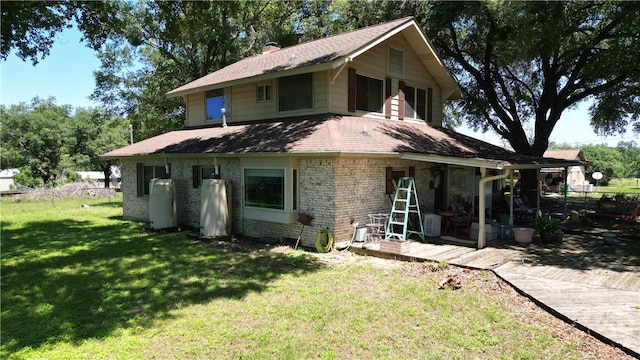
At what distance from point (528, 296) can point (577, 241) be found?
6.21 m

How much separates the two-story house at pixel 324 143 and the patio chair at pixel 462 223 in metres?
1.18

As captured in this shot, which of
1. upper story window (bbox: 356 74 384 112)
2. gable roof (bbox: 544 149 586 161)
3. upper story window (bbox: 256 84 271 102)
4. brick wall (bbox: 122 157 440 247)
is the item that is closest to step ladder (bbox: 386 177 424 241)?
brick wall (bbox: 122 157 440 247)

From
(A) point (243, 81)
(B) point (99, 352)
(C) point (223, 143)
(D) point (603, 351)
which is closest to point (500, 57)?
(A) point (243, 81)

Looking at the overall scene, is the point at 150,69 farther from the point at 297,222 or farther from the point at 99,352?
the point at 99,352

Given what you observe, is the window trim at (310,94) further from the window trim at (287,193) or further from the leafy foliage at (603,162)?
the leafy foliage at (603,162)

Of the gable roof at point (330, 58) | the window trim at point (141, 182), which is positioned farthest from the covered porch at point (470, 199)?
the window trim at point (141, 182)

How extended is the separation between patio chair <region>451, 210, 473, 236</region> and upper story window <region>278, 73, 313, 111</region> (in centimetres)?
575

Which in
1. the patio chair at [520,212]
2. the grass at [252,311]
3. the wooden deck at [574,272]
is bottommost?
the grass at [252,311]

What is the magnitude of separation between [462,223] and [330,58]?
637 centimetres

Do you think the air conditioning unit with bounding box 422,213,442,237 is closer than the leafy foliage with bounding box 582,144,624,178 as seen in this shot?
Yes

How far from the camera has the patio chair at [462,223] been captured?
11734mm

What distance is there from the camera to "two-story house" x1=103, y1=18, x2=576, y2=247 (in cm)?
1042

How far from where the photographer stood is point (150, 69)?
2708cm

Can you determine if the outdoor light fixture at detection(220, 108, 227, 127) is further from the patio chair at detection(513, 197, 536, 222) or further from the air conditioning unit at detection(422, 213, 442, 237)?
the patio chair at detection(513, 197, 536, 222)
